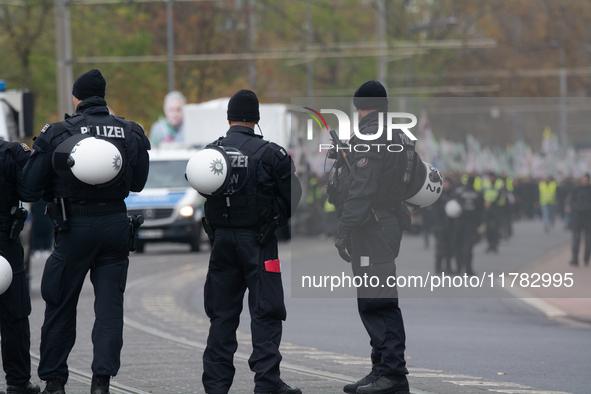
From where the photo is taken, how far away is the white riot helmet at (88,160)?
5.68 m

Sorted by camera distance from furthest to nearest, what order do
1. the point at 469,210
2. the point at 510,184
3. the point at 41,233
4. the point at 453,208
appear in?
the point at 510,184 → the point at 41,233 → the point at 469,210 → the point at 453,208

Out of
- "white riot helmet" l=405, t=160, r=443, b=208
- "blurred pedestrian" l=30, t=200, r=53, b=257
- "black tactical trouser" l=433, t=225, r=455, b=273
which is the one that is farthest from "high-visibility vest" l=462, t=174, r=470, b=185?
"white riot helmet" l=405, t=160, r=443, b=208

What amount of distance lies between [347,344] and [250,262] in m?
3.50

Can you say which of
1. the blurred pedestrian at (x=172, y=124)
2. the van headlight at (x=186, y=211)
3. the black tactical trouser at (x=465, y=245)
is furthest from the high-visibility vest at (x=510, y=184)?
the blurred pedestrian at (x=172, y=124)

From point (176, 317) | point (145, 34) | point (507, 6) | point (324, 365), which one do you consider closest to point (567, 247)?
point (176, 317)

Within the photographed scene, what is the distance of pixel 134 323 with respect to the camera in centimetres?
1032

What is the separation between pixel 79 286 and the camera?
591cm

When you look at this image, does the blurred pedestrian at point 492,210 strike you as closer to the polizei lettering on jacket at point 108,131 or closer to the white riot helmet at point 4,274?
the polizei lettering on jacket at point 108,131

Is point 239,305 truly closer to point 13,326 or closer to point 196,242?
point 13,326

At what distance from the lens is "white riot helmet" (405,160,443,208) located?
655 centimetres

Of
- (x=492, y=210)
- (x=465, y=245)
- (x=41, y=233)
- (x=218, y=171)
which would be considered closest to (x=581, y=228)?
(x=492, y=210)

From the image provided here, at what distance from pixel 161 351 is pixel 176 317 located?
2.59 metres

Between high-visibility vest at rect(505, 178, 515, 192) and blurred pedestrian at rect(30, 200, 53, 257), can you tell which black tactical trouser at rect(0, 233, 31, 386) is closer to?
blurred pedestrian at rect(30, 200, 53, 257)

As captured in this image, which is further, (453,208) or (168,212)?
(168,212)
